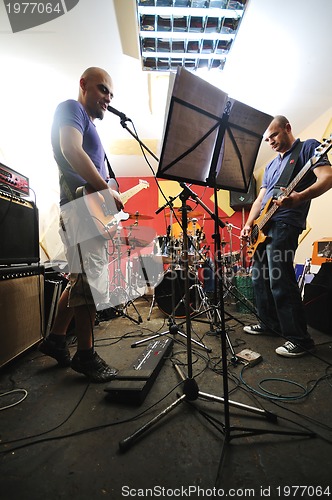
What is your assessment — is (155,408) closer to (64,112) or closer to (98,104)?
(64,112)

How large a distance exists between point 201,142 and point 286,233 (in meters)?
1.27

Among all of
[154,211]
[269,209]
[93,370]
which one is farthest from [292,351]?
[154,211]

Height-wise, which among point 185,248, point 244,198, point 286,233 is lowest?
point 185,248

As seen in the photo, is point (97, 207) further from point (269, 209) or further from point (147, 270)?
point (147, 270)

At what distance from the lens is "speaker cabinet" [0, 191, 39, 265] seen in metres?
1.64

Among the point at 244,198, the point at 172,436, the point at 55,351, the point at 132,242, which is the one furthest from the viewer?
the point at 244,198

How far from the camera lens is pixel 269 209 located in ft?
7.18

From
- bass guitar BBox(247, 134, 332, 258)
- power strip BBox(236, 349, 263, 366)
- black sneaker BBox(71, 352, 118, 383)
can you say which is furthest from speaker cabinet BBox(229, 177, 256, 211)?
black sneaker BBox(71, 352, 118, 383)

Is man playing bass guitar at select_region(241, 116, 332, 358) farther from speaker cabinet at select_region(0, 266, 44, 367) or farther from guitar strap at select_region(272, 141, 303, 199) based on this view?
speaker cabinet at select_region(0, 266, 44, 367)

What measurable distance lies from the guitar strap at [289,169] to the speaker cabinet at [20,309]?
2275mm

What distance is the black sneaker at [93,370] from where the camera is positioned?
1443mm

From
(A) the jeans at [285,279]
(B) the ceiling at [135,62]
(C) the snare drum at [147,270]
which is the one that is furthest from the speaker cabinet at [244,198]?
(A) the jeans at [285,279]

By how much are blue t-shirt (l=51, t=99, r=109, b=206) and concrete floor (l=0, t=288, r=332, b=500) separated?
1.11 metres

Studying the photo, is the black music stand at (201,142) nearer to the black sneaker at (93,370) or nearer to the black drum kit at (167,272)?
the black sneaker at (93,370)
